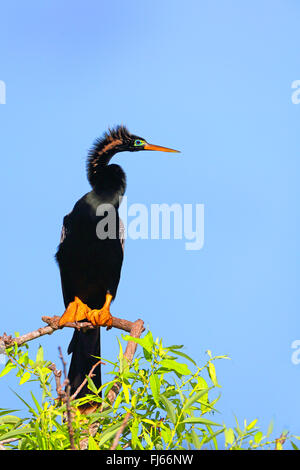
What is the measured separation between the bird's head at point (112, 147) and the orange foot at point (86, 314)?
47.1 inches

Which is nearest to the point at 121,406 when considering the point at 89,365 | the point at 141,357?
the point at 141,357

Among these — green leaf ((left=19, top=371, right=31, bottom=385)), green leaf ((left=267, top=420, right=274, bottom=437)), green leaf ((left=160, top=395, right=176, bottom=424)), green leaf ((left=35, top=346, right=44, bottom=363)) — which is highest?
green leaf ((left=35, top=346, right=44, bottom=363))

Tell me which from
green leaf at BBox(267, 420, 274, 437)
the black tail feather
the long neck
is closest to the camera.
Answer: green leaf at BBox(267, 420, 274, 437)

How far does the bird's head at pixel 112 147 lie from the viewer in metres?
5.02

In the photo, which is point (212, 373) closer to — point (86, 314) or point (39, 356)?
point (39, 356)

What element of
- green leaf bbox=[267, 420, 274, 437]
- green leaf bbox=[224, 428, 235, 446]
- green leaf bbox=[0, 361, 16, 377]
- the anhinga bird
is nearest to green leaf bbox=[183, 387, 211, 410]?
green leaf bbox=[224, 428, 235, 446]

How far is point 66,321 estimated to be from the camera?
4.30 metres

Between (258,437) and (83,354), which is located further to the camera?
(83,354)

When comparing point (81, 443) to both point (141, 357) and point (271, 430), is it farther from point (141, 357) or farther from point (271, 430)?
point (271, 430)

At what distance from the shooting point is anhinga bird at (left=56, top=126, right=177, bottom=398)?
14.3 ft

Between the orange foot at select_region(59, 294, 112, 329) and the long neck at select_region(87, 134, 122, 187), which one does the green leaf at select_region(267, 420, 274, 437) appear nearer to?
the orange foot at select_region(59, 294, 112, 329)

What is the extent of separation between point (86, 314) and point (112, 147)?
1.76m

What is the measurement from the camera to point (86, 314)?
447 cm

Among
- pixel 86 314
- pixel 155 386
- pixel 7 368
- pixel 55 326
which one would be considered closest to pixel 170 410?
pixel 155 386
